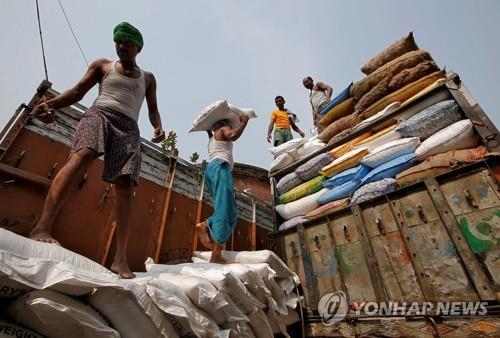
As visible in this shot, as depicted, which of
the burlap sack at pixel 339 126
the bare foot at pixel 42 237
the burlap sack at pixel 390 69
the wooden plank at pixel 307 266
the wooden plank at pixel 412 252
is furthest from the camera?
the burlap sack at pixel 339 126

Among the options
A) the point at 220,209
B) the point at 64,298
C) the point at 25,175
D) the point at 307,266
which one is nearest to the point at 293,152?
the point at 307,266

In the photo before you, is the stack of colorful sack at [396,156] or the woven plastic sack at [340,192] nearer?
the stack of colorful sack at [396,156]

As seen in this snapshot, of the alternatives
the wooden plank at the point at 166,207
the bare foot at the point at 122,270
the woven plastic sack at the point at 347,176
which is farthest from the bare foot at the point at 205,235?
the woven plastic sack at the point at 347,176

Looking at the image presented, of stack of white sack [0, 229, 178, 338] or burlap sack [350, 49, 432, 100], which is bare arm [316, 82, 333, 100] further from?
stack of white sack [0, 229, 178, 338]

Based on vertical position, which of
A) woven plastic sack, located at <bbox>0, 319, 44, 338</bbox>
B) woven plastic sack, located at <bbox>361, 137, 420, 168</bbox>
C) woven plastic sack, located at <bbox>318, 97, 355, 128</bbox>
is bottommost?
woven plastic sack, located at <bbox>0, 319, 44, 338</bbox>

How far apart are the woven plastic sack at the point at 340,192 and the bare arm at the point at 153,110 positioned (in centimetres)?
201

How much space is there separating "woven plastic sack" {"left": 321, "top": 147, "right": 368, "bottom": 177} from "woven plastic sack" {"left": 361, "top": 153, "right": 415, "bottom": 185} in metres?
0.30

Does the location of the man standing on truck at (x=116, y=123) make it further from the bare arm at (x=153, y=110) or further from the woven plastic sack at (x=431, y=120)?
the woven plastic sack at (x=431, y=120)

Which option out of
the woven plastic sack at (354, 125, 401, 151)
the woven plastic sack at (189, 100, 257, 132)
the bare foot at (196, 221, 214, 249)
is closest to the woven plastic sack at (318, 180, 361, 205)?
the woven plastic sack at (354, 125, 401, 151)

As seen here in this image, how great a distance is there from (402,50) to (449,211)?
2492mm

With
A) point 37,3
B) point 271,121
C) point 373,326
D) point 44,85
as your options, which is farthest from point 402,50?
point 37,3

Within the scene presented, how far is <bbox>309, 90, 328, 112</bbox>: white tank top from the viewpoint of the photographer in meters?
5.18

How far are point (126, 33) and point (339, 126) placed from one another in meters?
2.90

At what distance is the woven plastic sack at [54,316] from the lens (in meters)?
0.72
